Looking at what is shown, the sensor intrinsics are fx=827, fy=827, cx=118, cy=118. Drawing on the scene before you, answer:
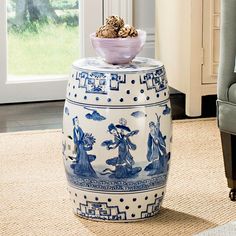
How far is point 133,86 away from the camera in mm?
2428

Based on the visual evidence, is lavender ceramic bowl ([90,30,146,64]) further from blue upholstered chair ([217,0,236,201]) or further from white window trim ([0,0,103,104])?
white window trim ([0,0,103,104])

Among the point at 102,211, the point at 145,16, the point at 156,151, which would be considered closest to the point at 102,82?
the point at 156,151

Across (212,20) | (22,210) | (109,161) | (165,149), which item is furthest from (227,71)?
(212,20)

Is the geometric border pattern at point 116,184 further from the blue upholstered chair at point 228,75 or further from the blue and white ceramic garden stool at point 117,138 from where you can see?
the blue upholstered chair at point 228,75

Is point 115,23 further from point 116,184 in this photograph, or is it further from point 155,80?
point 116,184

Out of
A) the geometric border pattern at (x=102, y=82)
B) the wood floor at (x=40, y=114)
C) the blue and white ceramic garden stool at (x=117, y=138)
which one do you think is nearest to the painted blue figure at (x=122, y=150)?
the blue and white ceramic garden stool at (x=117, y=138)

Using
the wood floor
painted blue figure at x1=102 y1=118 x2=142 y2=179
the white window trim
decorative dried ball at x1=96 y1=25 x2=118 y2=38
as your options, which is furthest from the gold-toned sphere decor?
the white window trim

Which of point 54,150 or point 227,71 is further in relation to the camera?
point 54,150

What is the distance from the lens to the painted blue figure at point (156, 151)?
246cm

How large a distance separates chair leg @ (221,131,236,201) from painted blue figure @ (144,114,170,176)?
0.95ft

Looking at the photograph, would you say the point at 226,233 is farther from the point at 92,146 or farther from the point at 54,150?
the point at 54,150

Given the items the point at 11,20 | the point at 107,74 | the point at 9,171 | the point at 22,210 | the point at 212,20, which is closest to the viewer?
the point at 107,74

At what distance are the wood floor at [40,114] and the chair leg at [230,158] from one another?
3.97ft

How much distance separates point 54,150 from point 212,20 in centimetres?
104
